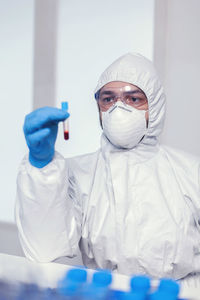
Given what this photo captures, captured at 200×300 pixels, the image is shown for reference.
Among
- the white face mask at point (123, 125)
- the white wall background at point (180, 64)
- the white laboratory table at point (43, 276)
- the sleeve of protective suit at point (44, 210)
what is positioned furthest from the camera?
the white wall background at point (180, 64)

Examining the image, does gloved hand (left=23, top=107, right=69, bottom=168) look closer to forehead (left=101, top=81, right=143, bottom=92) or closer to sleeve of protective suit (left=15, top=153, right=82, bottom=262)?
sleeve of protective suit (left=15, top=153, right=82, bottom=262)

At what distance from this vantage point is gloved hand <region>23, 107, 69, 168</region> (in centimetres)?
99

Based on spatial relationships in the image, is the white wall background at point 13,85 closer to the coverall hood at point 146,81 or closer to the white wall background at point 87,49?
the white wall background at point 87,49

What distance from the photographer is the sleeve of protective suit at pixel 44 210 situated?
112 centimetres

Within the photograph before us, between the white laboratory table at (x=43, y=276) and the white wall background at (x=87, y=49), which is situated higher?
the white wall background at (x=87, y=49)

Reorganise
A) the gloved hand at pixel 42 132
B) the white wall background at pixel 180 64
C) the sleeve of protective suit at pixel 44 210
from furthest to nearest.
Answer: the white wall background at pixel 180 64, the sleeve of protective suit at pixel 44 210, the gloved hand at pixel 42 132

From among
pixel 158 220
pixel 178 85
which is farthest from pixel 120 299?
pixel 178 85

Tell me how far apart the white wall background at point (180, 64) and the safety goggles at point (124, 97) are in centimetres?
77

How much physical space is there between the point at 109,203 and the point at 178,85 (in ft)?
3.45

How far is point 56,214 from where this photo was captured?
45.7 inches

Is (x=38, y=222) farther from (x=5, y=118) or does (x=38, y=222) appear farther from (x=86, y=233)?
(x=5, y=118)

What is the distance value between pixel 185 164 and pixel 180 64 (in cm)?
89

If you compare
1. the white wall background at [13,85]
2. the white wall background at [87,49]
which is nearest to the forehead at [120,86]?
the white wall background at [87,49]

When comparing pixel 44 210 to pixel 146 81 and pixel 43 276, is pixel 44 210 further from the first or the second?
pixel 146 81
